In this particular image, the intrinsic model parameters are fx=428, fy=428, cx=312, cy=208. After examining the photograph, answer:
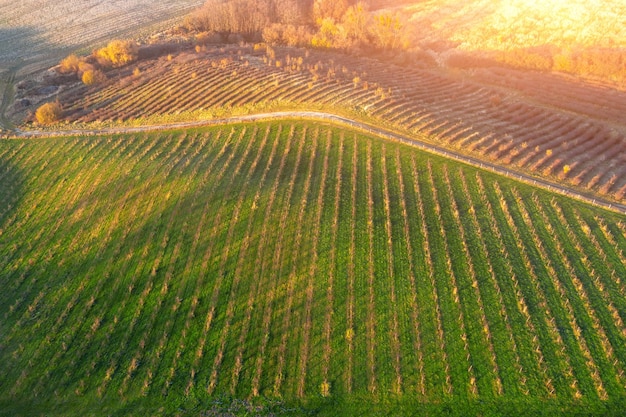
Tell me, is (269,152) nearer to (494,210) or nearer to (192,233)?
(192,233)

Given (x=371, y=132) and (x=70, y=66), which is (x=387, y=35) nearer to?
(x=371, y=132)

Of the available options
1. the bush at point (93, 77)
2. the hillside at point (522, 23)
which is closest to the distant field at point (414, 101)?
the bush at point (93, 77)

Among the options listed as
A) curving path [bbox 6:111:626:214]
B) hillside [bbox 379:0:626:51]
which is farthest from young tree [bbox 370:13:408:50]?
curving path [bbox 6:111:626:214]

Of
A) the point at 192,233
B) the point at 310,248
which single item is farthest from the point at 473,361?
the point at 192,233

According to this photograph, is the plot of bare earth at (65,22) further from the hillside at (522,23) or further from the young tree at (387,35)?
the hillside at (522,23)

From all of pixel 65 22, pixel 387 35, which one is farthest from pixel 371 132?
pixel 65 22

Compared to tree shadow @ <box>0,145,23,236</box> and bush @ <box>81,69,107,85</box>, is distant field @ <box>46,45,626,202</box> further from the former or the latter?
tree shadow @ <box>0,145,23,236</box>
